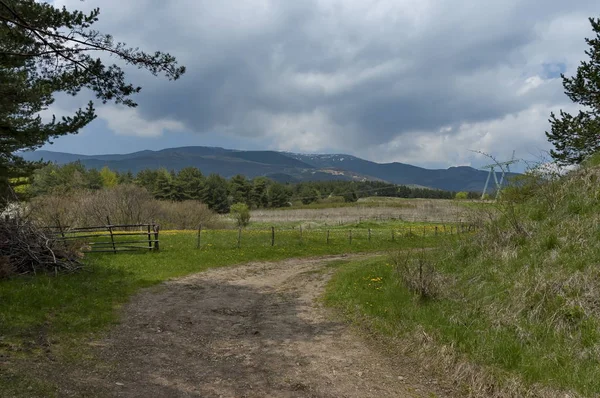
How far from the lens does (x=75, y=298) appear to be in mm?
10391

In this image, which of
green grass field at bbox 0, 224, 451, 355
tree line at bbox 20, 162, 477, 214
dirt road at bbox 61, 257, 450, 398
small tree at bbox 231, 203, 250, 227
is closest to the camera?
dirt road at bbox 61, 257, 450, 398

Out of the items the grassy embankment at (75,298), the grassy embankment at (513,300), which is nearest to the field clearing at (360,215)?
the grassy embankment at (75,298)

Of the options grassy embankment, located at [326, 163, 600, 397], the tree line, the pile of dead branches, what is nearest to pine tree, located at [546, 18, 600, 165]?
grassy embankment, located at [326, 163, 600, 397]

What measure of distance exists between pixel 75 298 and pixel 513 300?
10822 mm

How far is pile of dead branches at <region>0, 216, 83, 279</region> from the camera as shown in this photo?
42.3 ft

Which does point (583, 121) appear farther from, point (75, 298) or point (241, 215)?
point (241, 215)

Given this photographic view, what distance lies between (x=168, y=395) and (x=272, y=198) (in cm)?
10785

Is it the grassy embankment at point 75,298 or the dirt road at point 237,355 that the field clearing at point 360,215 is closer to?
the grassy embankment at point 75,298

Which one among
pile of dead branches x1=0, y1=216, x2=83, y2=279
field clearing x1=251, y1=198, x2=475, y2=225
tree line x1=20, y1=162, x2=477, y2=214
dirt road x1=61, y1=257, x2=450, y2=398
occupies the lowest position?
field clearing x1=251, y1=198, x2=475, y2=225

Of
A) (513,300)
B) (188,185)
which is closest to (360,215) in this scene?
(188,185)

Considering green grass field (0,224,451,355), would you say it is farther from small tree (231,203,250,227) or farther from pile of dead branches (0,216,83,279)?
small tree (231,203,250,227)

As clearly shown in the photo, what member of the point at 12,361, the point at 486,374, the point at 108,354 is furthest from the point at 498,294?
the point at 12,361

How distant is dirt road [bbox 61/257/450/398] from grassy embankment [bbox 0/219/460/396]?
595 millimetres

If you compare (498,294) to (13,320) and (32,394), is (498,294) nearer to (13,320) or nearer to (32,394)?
(32,394)
